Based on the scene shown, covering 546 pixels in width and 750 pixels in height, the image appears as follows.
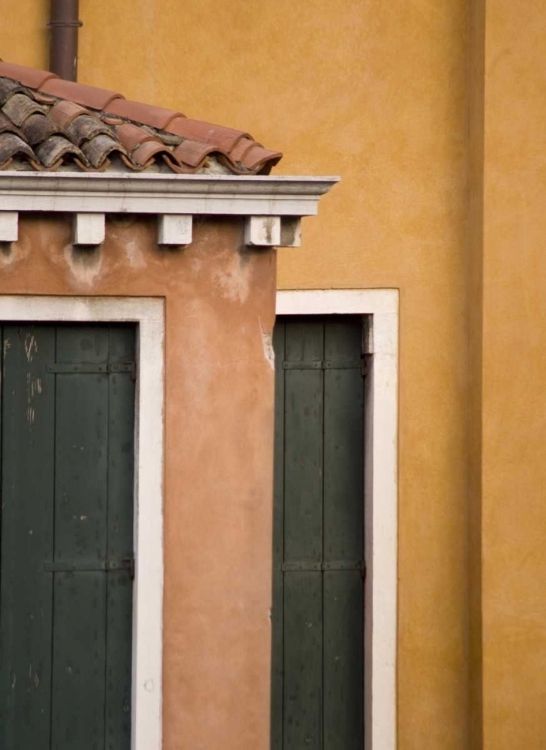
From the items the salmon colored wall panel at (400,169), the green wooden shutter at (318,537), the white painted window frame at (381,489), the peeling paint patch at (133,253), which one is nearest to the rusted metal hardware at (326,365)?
the green wooden shutter at (318,537)

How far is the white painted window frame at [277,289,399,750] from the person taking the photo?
7.12 m

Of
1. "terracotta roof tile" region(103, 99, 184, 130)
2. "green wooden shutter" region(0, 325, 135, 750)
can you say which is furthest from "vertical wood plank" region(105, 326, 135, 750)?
"terracotta roof tile" region(103, 99, 184, 130)

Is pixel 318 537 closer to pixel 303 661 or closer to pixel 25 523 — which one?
pixel 303 661

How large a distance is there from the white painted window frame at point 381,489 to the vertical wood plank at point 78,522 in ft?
5.95

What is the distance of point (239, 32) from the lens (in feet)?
23.5

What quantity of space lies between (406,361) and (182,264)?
1957mm

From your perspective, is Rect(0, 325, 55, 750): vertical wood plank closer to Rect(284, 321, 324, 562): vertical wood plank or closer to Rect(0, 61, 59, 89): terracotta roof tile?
Rect(0, 61, 59, 89): terracotta roof tile

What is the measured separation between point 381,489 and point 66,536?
2.11m

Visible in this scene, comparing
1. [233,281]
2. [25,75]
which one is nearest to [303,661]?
[233,281]

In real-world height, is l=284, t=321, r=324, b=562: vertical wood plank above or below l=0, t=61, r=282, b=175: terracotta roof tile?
below

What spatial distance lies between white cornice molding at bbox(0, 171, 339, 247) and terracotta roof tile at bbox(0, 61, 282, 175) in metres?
0.09

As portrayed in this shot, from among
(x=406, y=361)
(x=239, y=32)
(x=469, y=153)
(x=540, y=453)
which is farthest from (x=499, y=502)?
(x=239, y=32)

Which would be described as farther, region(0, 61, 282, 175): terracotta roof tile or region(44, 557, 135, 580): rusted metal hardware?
region(44, 557, 135, 580): rusted metal hardware

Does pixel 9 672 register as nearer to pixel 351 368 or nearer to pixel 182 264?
pixel 182 264
